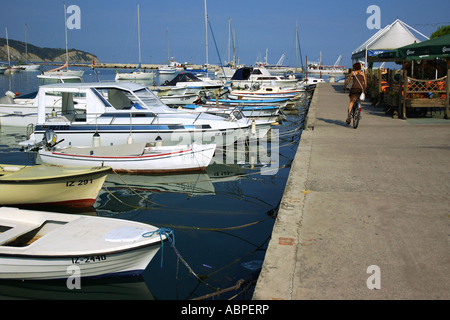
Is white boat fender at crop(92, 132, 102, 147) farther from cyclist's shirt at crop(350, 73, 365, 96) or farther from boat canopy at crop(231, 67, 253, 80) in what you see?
boat canopy at crop(231, 67, 253, 80)

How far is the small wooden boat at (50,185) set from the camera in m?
9.05

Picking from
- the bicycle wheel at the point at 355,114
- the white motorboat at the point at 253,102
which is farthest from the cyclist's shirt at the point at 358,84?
the white motorboat at the point at 253,102

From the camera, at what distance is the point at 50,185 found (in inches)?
364

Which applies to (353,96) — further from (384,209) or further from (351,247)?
(351,247)

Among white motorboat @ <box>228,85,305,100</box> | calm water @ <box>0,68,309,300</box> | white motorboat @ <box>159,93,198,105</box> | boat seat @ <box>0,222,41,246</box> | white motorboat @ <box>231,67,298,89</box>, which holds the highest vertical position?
white motorboat @ <box>231,67,298,89</box>

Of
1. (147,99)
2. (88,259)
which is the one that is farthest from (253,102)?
(88,259)

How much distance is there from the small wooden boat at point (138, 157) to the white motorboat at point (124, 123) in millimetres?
1130

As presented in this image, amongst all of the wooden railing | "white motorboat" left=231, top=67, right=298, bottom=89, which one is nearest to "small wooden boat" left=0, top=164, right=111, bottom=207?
the wooden railing

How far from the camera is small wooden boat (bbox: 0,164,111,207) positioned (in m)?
9.05

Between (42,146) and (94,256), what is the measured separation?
8782mm

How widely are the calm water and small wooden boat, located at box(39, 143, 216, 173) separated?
34cm

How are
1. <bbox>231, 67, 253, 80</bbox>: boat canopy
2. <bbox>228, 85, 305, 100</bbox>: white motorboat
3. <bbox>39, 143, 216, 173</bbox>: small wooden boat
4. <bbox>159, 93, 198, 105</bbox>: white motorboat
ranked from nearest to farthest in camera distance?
1. <bbox>39, 143, 216, 173</bbox>: small wooden boat
2. <bbox>159, 93, 198, 105</bbox>: white motorboat
3. <bbox>228, 85, 305, 100</bbox>: white motorboat
4. <bbox>231, 67, 253, 80</bbox>: boat canopy

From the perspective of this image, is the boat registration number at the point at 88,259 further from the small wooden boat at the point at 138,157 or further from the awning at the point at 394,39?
the awning at the point at 394,39
